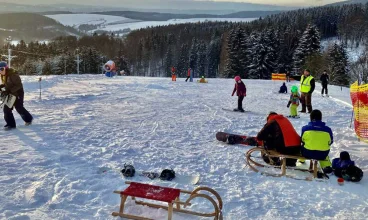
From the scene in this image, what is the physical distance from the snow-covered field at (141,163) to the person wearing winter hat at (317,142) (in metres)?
0.50

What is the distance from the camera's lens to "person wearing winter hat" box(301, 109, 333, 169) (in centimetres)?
671

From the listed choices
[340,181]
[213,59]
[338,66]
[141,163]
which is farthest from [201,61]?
[340,181]

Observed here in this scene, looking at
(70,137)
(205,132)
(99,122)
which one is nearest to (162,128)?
(205,132)

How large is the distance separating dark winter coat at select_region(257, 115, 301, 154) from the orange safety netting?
306cm

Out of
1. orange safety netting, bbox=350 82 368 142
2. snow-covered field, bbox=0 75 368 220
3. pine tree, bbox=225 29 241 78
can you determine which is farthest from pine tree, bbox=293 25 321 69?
orange safety netting, bbox=350 82 368 142

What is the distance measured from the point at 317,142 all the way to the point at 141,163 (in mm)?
3485

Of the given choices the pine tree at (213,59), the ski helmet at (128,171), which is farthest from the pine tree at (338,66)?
the ski helmet at (128,171)

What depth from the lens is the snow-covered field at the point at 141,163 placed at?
17.4ft

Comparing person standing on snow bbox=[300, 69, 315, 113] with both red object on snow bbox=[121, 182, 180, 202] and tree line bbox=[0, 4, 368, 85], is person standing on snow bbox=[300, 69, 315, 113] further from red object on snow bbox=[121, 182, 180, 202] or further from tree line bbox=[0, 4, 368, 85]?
tree line bbox=[0, 4, 368, 85]

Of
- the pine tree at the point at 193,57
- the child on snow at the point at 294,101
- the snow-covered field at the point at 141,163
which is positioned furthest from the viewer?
the pine tree at the point at 193,57

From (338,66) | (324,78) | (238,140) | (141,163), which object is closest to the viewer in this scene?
(141,163)

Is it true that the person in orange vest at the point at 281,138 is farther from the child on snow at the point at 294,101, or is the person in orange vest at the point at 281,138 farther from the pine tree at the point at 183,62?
the pine tree at the point at 183,62

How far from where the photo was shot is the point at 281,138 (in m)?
7.00

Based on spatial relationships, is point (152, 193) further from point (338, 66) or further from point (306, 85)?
point (338, 66)
